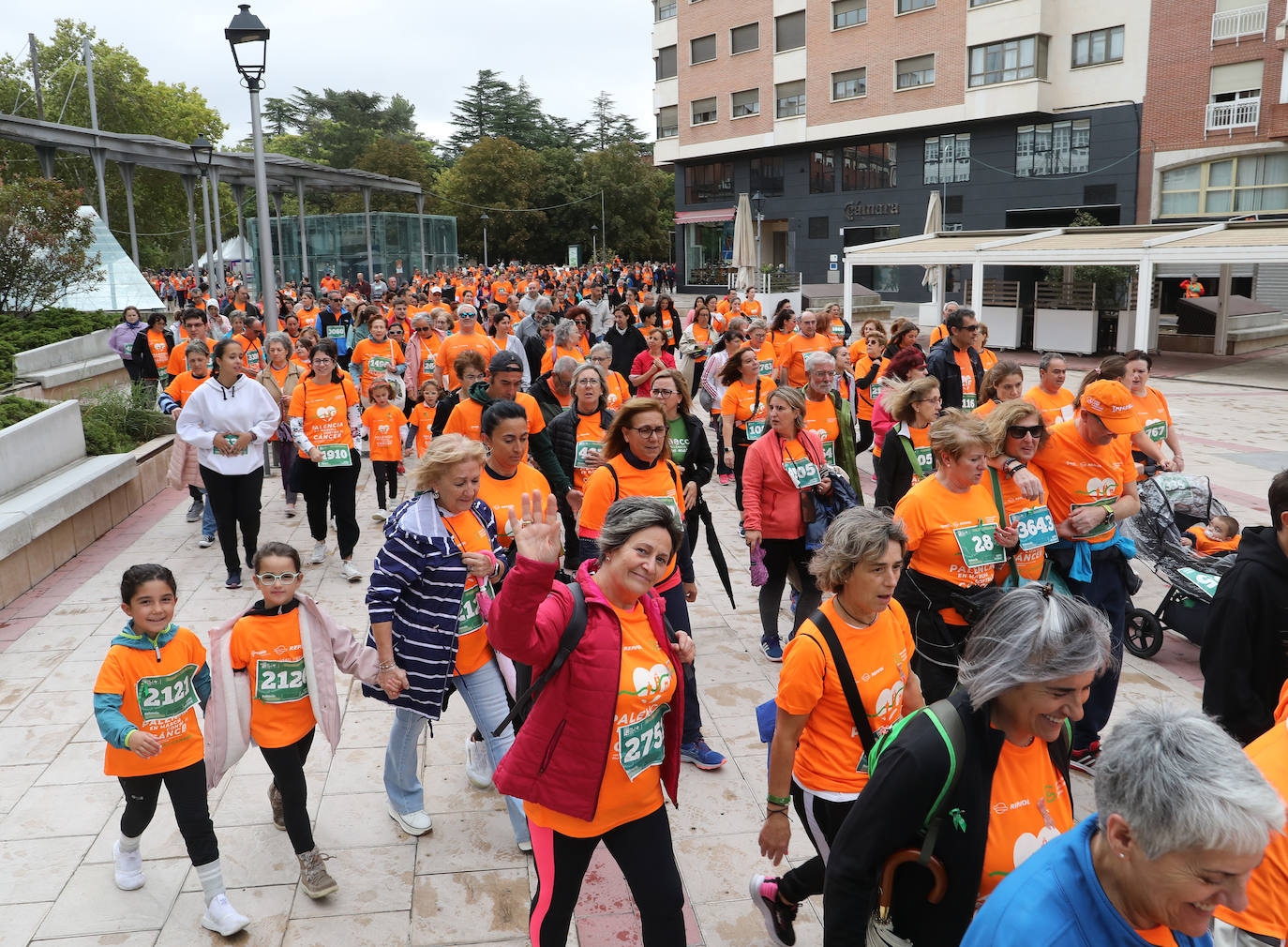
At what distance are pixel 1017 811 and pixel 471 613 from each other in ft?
8.77

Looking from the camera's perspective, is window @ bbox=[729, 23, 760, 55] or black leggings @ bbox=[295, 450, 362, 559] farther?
window @ bbox=[729, 23, 760, 55]

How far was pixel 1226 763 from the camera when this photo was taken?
1833mm

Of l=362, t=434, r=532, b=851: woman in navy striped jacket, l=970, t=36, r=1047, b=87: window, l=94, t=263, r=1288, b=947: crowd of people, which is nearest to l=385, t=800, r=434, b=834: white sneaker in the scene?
l=94, t=263, r=1288, b=947: crowd of people

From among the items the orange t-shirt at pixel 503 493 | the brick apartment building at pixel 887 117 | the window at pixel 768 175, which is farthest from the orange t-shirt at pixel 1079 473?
the window at pixel 768 175

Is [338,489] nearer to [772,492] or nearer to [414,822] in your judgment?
[772,492]

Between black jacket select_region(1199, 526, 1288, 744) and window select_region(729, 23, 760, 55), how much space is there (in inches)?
1895

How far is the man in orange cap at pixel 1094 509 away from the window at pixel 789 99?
42963 millimetres

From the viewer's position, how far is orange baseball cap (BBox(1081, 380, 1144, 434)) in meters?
5.15

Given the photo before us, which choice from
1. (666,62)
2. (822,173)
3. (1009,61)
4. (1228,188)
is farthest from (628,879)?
(666,62)

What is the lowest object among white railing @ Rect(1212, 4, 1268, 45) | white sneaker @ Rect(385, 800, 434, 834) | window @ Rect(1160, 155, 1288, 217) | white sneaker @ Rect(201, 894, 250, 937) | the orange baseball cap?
white sneaker @ Rect(385, 800, 434, 834)

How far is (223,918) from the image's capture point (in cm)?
403

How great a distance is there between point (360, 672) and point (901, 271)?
4157 centimetres

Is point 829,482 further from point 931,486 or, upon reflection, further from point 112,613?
point 112,613

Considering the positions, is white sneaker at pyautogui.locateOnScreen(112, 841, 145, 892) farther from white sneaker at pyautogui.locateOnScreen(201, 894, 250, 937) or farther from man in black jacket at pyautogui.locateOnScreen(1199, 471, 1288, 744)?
man in black jacket at pyautogui.locateOnScreen(1199, 471, 1288, 744)
